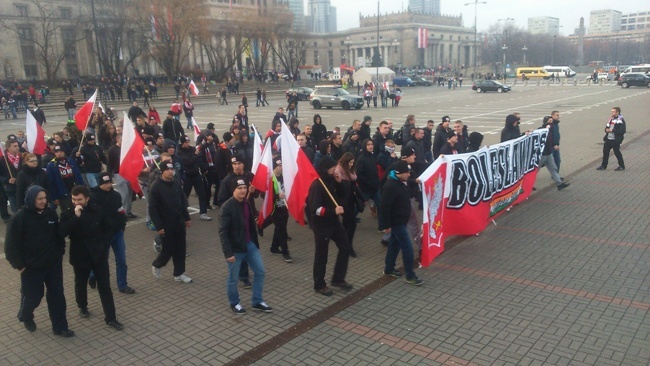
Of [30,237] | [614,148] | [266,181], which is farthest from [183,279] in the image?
[614,148]

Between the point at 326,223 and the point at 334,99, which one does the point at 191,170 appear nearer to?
the point at 326,223

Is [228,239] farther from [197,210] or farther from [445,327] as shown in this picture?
[197,210]

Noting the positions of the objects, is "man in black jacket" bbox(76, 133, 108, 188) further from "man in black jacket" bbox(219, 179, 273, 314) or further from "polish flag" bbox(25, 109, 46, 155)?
"man in black jacket" bbox(219, 179, 273, 314)

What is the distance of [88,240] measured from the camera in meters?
5.90

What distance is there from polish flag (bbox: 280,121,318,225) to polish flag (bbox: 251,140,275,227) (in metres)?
0.34

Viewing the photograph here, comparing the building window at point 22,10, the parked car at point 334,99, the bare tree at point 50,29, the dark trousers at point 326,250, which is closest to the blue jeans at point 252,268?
the dark trousers at point 326,250

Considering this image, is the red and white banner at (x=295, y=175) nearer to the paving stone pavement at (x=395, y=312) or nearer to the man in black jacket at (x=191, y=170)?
the paving stone pavement at (x=395, y=312)

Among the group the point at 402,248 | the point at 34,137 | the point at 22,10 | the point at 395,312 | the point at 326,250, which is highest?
the point at 22,10

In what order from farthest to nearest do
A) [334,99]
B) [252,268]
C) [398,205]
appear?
[334,99]
[398,205]
[252,268]

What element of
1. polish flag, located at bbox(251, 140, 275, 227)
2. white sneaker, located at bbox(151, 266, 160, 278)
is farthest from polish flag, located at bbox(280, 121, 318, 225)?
white sneaker, located at bbox(151, 266, 160, 278)

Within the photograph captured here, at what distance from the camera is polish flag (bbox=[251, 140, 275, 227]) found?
7738mm

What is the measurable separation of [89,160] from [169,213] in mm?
4354

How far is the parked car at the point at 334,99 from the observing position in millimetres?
37213

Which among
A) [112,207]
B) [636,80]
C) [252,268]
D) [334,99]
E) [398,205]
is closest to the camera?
[252,268]
